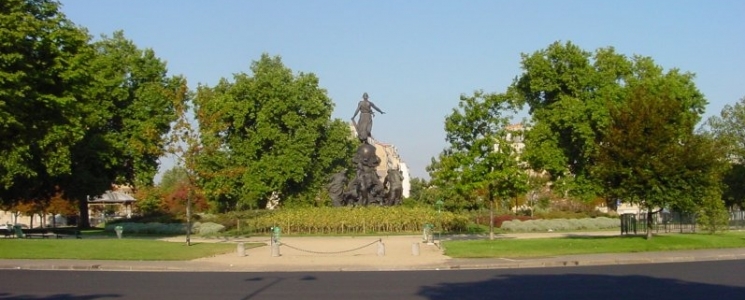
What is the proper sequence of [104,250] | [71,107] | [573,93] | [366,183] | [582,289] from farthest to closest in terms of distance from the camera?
[573,93] < [366,183] < [71,107] < [104,250] < [582,289]

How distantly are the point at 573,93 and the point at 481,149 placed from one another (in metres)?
22.9

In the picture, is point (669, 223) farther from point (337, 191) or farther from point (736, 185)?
point (736, 185)

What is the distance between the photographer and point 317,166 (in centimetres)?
7881

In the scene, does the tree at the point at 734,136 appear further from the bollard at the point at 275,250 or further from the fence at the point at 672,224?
the bollard at the point at 275,250

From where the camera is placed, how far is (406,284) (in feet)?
75.8

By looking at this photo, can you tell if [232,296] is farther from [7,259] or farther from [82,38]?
[82,38]

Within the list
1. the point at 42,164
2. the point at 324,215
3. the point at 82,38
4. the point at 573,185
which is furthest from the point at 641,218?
the point at 42,164

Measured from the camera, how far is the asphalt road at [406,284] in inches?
797

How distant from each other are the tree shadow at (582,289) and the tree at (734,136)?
49.5m

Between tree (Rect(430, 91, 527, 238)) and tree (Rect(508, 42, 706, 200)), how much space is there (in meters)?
14.9

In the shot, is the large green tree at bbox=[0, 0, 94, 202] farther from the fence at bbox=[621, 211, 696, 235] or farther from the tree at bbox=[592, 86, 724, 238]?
the fence at bbox=[621, 211, 696, 235]

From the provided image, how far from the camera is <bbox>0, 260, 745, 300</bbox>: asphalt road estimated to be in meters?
20.2

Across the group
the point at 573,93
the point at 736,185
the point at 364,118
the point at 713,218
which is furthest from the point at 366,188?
the point at 736,185

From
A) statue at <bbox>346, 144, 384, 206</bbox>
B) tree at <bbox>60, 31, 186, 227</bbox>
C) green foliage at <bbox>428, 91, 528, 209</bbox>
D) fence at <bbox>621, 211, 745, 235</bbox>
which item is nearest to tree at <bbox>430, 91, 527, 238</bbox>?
green foliage at <bbox>428, 91, 528, 209</bbox>
